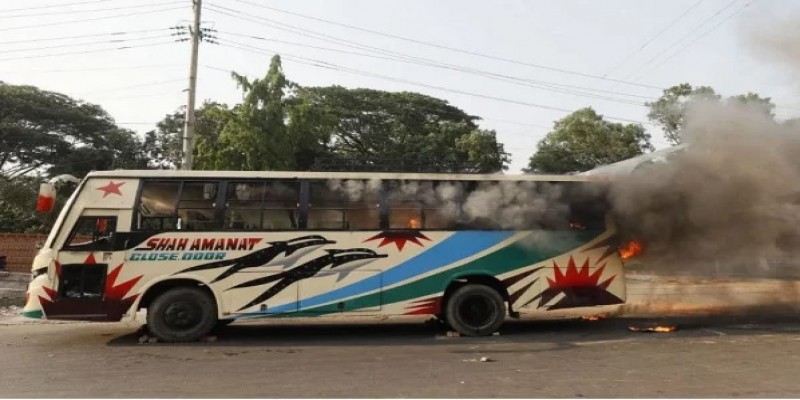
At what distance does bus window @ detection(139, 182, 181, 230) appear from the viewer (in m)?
8.83

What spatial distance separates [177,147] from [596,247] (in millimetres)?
34605

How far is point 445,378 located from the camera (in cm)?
623

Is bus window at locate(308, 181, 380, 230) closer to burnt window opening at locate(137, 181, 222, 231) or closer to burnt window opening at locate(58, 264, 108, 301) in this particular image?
burnt window opening at locate(137, 181, 222, 231)

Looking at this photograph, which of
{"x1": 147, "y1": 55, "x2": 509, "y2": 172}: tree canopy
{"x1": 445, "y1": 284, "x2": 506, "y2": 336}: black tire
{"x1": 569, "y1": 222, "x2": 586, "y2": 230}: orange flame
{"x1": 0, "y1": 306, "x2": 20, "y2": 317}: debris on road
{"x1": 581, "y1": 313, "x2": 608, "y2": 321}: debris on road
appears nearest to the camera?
{"x1": 445, "y1": 284, "x2": 506, "y2": 336}: black tire

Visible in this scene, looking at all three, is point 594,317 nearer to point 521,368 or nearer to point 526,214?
point 526,214

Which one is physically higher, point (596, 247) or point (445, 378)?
point (596, 247)

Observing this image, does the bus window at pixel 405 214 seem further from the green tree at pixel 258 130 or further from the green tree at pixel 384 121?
the green tree at pixel 384 121

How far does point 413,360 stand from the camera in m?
7.29

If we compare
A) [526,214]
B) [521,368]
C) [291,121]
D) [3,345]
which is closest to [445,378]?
[521,368]

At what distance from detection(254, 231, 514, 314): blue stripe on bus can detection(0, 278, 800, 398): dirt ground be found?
70cm

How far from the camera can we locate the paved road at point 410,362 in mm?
5762

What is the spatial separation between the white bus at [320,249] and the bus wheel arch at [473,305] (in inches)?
0.9

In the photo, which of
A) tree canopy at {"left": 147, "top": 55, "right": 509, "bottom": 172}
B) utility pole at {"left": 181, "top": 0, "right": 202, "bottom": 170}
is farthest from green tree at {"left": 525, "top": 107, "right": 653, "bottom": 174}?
utility pole at {"left": 181, "top": 0, "right": 202, "bottom": 170}

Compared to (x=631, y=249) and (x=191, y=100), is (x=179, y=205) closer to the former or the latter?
(x=631, y=249)
